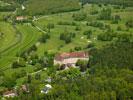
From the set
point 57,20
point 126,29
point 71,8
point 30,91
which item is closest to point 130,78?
point 30,91

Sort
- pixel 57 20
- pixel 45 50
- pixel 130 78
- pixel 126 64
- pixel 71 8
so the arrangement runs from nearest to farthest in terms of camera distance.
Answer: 1. pixel 130 78
2. pixel 126 64
3. pixel 45 50
4. pixel 57 20
5. pixel 71 8

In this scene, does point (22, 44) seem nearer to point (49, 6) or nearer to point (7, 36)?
point (7, 36)

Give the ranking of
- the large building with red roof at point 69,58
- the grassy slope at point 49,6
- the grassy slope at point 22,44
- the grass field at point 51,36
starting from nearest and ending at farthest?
the large building with red roof at point 69,58
the grassy slope at point 22,44
the grass field at point 51,36
the grassy slope at point 49,6

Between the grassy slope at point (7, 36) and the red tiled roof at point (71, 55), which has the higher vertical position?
the red tiled roof at point (71, 55)

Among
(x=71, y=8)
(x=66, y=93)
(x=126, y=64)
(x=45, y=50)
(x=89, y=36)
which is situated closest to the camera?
(x=66, y=93)

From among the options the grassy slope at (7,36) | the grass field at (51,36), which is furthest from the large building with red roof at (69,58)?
the grassy slope at (7,36)

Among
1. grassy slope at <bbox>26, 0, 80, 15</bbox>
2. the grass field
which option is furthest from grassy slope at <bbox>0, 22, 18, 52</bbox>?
grassy slope at <bbox>26, 0, 80, 15</bbox>

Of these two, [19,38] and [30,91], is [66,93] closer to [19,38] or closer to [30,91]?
[30,91]

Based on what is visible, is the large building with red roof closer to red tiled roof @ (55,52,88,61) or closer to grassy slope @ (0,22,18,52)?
red tiled roof @ (55,52,88,61)

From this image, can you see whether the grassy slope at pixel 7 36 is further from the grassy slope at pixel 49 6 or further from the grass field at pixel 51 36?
the grassy slope at pixel 49 6
